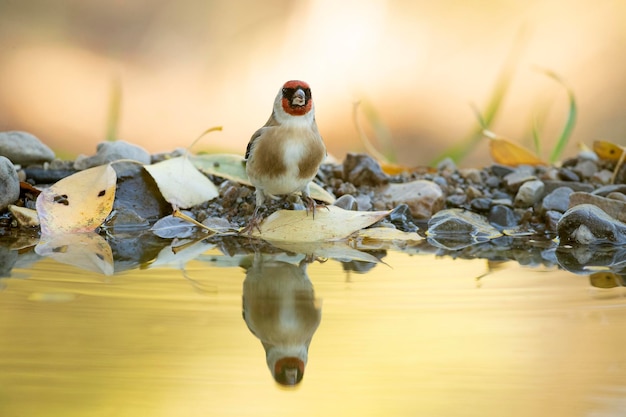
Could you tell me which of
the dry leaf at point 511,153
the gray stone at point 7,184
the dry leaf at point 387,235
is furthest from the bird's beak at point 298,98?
the dry leaf at point 511,153

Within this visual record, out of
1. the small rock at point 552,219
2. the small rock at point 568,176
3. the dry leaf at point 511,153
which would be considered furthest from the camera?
the dry leaf at point 511,153

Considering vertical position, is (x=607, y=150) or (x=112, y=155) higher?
(x=607, y=150)

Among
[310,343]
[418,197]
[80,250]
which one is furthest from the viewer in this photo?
[418,197]

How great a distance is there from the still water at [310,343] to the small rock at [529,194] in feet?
3.20

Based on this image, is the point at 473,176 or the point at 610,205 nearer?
the point at 610,205

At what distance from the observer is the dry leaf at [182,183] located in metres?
2.38

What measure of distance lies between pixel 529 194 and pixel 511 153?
0.62 m

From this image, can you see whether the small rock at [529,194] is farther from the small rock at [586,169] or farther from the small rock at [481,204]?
the small rock at [586,169]

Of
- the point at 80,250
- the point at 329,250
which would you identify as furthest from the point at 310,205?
the point at 80,250

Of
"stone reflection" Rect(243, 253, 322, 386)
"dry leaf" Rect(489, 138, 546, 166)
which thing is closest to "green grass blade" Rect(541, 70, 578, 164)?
"dry leaf" Rect(489, 138, 546, 166)

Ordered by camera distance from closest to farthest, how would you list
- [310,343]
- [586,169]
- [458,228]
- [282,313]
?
[310,343]
[282,313]
[458,228]
[586,169]

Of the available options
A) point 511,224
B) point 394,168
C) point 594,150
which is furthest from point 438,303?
point 594,150

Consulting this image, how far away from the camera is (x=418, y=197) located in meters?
2.55

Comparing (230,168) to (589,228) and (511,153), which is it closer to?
(589,228)
